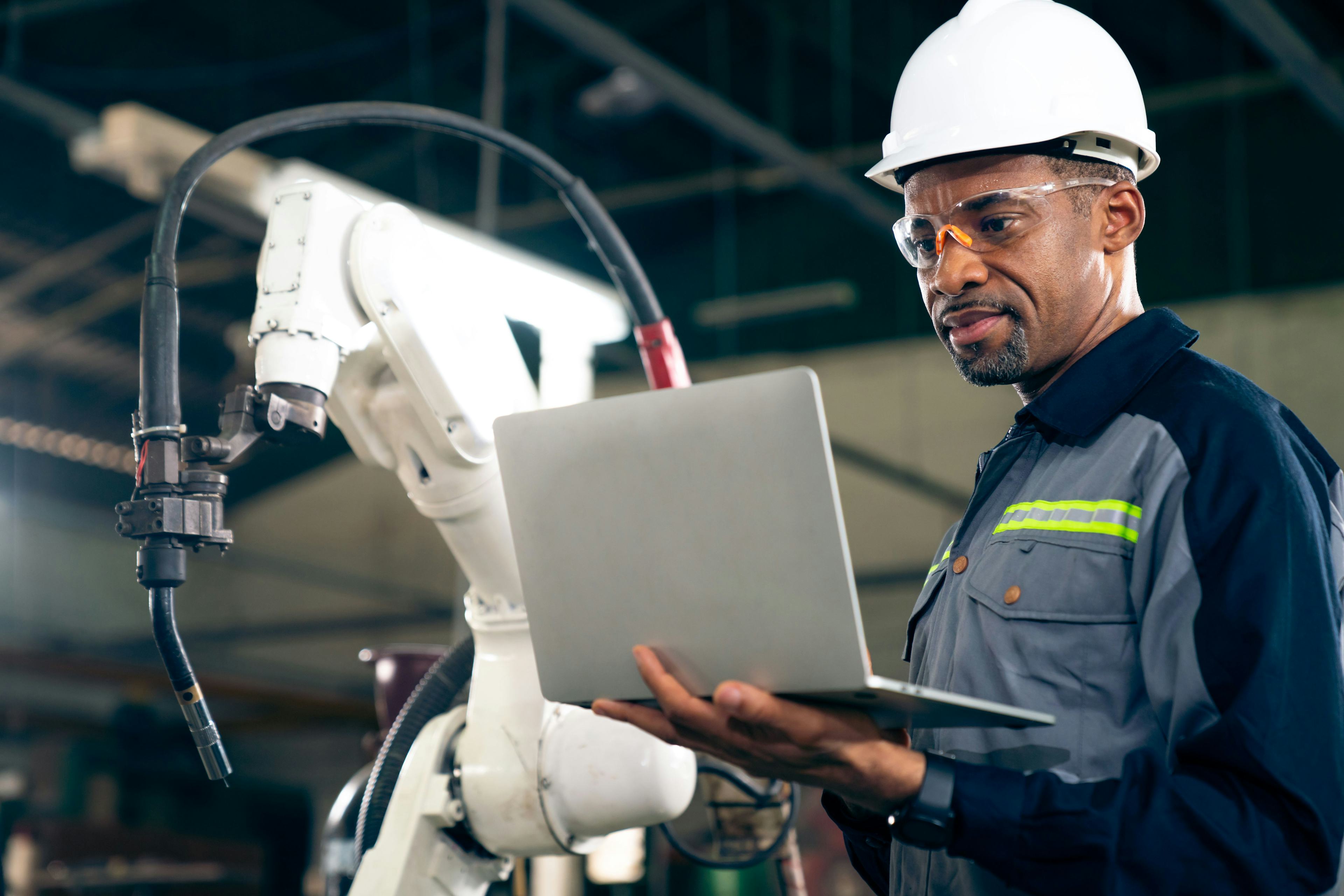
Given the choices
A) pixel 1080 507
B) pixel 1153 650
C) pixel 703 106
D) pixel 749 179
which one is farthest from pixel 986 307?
pixel 749 179

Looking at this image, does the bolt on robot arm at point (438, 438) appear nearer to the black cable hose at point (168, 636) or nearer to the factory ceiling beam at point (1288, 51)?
the black cable hose at point (168, 636)

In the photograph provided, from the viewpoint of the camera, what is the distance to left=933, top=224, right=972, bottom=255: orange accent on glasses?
1471 mm

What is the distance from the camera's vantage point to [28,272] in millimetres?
7844

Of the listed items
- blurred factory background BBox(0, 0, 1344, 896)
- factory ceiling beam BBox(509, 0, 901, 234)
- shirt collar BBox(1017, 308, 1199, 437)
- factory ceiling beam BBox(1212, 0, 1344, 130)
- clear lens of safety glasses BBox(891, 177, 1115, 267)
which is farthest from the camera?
blurred factory background BBox(0, 0, 1344, 896)

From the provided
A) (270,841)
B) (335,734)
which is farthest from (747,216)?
(270,841)

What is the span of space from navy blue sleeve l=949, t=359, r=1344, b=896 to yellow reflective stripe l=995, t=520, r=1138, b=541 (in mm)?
61

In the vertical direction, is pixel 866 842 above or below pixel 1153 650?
below

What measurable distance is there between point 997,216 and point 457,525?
0.84 metres

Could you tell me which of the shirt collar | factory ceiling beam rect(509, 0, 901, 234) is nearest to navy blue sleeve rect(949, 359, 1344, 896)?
the shirt collar

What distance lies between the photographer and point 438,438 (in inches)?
70.1

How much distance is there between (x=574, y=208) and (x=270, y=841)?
5515mm

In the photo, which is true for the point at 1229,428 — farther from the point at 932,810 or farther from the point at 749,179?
the point at 749,179

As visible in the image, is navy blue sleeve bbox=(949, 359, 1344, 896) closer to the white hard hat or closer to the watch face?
the watch face

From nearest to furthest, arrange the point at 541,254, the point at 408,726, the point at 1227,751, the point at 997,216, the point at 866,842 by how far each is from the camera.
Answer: the point at 1227,751 → the point at 997,216 → the point at 866,842 → the point at 408,726 → the point at 541,254
